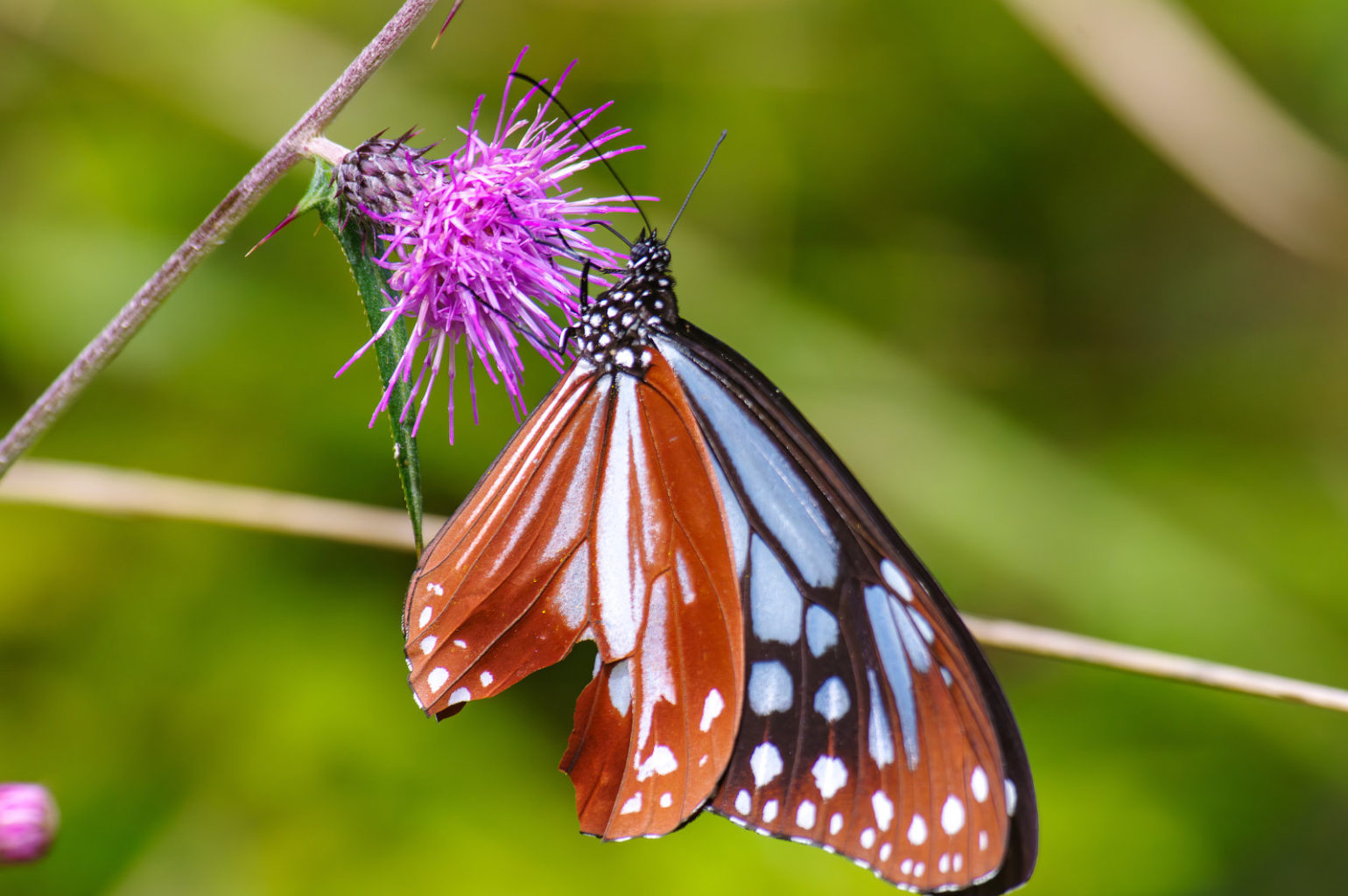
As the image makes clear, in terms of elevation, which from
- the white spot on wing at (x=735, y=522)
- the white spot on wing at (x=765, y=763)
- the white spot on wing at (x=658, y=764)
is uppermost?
the white spot on wing at (x=735, y=522)

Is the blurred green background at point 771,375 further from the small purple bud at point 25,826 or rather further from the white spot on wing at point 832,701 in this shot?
the small purple bud at point 25,826

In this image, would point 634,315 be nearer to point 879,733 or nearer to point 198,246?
point 198,246

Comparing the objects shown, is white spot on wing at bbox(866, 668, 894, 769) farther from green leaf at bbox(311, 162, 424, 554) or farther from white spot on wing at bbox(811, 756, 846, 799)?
green leaf at bbox(311, 162, 424, 554)

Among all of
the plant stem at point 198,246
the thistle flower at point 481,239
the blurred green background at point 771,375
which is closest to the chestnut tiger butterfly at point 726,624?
the thistle flower at point 481,239

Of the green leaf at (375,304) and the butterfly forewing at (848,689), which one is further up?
the green leaf at (375,304)

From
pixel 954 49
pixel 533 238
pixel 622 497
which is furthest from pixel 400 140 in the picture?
pixel 954 49

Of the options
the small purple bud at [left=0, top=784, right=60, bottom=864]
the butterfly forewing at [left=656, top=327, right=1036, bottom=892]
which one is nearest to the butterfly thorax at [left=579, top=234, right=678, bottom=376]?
the butterfly forewing at [left=656, top=327, right=1036, bottom=892]

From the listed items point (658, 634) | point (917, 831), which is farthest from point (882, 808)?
point (658, 634)
